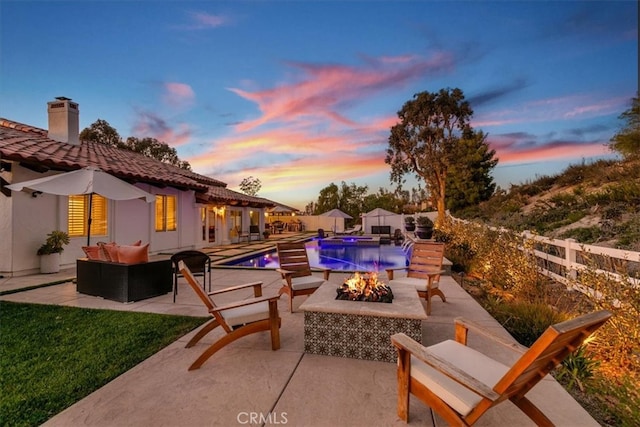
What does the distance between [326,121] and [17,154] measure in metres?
12.1

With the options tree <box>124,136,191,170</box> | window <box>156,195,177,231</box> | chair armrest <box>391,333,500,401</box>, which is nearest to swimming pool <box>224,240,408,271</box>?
window <box>156,195,177,231</box>

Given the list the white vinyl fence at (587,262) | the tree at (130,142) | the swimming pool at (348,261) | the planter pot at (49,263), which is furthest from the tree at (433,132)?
the tree at (130,142)

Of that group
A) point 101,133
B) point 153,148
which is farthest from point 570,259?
point 101,133

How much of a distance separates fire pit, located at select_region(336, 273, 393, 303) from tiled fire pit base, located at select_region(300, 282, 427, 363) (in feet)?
0.29

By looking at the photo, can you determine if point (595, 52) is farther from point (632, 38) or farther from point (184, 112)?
point (184, 112)

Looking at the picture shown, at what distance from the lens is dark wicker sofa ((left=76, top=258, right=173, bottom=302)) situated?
18.8 feet

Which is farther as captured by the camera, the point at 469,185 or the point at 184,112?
the point at 469,185

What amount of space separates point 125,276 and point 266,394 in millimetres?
4441

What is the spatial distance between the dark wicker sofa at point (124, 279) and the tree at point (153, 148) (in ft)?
98.8

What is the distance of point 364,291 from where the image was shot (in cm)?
368

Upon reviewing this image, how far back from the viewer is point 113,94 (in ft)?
44.3

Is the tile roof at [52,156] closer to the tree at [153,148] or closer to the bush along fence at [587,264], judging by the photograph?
the bush along fence at [587,264]

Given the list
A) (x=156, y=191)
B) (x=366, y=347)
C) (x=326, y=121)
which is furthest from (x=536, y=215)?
(x=156, y=191)

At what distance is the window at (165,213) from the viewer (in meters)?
12.9
